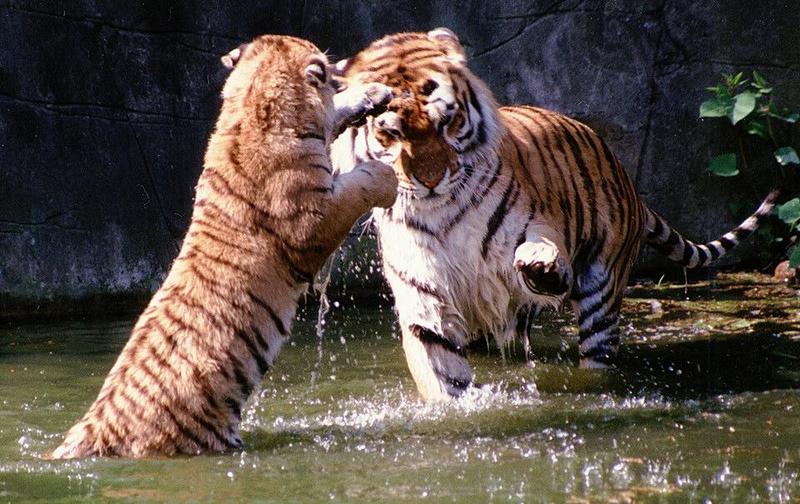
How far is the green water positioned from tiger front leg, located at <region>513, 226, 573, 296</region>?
0.45 m

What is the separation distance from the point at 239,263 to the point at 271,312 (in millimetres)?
191

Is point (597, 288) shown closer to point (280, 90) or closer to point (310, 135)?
point (310, 135)

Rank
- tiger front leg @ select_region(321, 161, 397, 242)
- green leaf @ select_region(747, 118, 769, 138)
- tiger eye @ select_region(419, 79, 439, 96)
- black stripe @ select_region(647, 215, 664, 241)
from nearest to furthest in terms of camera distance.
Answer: tiger front leg @ select_region(321, 161, 397, 242) < tiger eye @ select_region(419, 79, 439, 96) < black stripe @ select_region(647, 215, 664, 241) < green leaf @ select_region(747, 118, 769, 138)

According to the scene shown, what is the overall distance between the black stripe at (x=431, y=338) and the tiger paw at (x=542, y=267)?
39 centimetres

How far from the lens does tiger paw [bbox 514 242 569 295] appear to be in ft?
15.1

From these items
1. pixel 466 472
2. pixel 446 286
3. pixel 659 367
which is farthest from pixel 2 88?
pixel 466 472

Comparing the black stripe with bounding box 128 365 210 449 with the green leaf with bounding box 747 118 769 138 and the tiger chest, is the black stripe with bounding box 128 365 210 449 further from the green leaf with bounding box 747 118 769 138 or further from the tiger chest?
the green leaf with bounding box 747 118 769 138

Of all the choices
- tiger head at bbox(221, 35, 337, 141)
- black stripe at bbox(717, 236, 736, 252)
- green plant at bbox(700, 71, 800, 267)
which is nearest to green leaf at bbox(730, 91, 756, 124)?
green plant at bbox(700, 71, 800, 267)

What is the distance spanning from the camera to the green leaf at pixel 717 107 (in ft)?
24.4

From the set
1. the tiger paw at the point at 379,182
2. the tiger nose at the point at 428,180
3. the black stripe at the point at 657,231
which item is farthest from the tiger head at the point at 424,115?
the black stripe at the point at 657,231

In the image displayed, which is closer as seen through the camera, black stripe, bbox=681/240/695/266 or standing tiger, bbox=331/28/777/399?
standing tiger, bbox=331/28/777/399

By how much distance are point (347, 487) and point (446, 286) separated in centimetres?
141

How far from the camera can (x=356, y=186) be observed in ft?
14.0

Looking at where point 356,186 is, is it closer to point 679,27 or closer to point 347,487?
point 347,487
